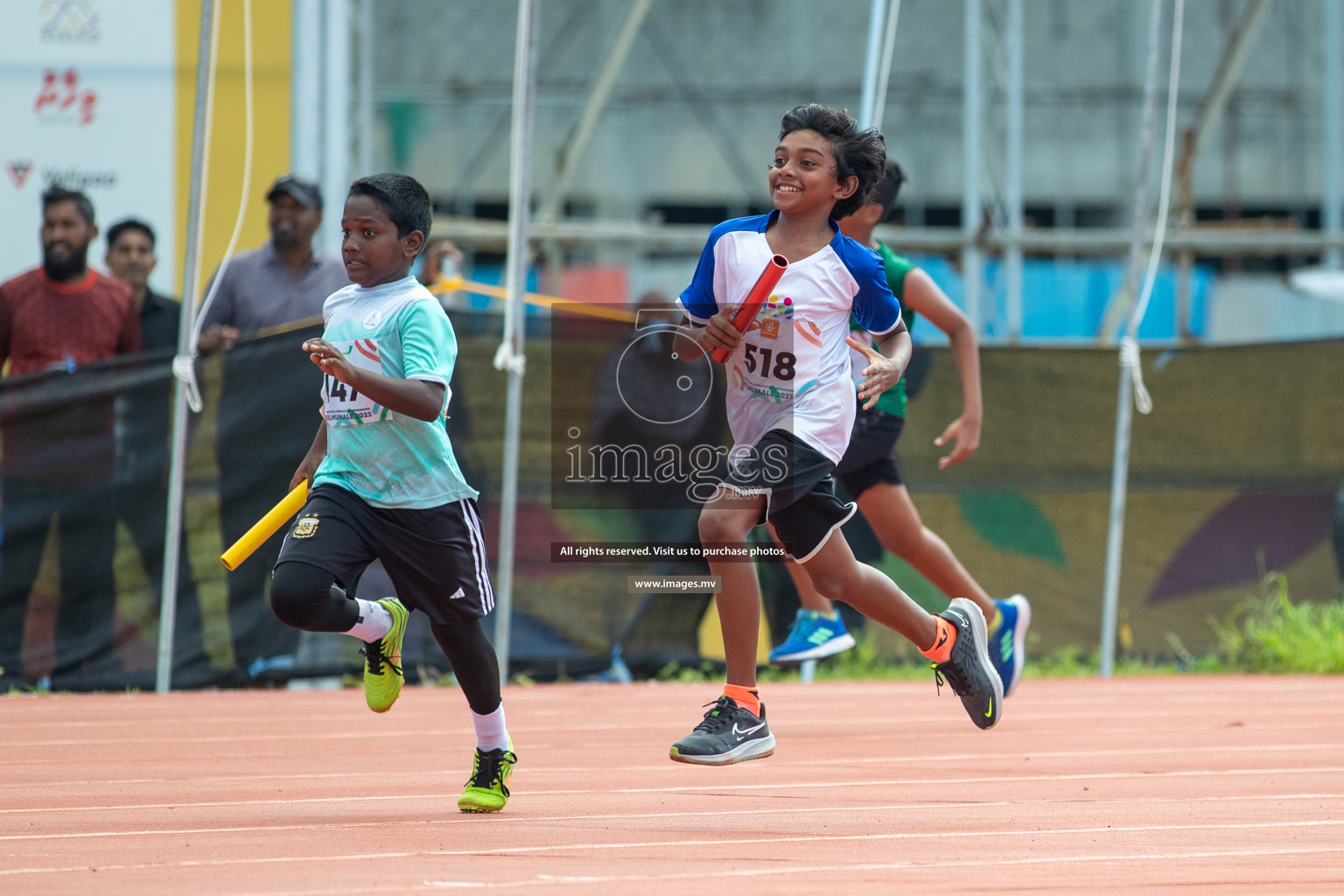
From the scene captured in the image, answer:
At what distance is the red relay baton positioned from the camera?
4.77 metres

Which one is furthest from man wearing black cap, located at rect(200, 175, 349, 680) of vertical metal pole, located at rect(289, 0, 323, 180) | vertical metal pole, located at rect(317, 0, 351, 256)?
vertical metal pole, located at rect(289, 0, 323, 180)

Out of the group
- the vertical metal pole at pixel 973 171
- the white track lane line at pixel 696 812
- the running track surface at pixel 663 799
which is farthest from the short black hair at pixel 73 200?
the vertical metal pole at pixel 973 171

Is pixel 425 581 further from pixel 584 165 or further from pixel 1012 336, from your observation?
pixel 584 165

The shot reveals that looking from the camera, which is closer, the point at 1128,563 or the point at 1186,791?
the point at 1186,791

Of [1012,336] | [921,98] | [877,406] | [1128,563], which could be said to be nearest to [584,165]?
[921,98]

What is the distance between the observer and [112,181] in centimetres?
1035

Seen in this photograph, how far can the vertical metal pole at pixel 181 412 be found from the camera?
7.94 m

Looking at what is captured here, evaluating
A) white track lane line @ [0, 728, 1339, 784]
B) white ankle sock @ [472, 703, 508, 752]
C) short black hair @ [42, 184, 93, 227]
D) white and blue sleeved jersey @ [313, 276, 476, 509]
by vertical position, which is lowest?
white track lane line @ [0, 728, 1339, 784]

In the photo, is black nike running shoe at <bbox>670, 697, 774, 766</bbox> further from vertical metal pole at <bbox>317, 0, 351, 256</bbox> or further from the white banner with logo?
the white banner with logo

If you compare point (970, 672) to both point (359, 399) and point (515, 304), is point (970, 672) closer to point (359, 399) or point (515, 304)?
point (359, 399)

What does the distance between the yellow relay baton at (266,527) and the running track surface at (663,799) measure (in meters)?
0.66

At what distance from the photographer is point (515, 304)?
8.30 metres

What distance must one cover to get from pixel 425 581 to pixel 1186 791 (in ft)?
7.38

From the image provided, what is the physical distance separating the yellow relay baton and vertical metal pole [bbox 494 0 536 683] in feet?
11.9
